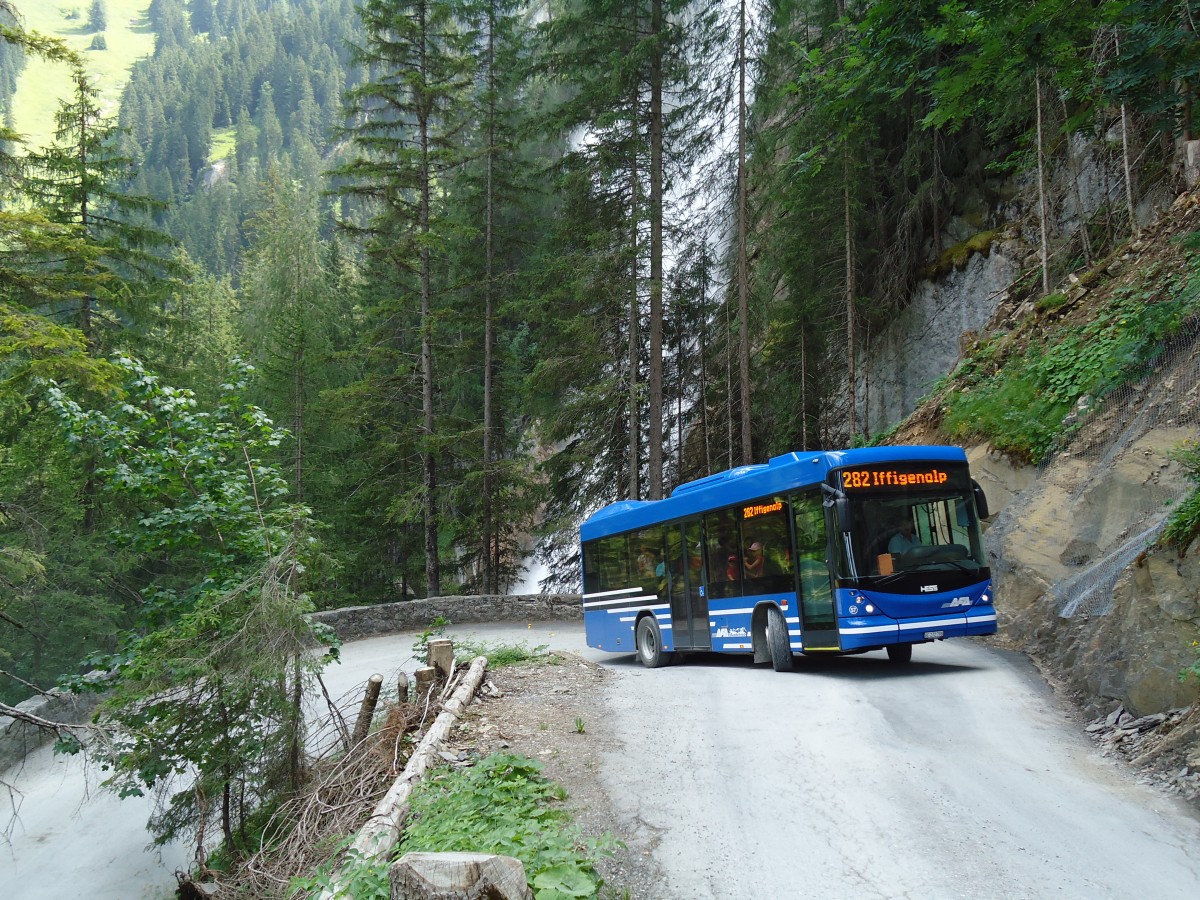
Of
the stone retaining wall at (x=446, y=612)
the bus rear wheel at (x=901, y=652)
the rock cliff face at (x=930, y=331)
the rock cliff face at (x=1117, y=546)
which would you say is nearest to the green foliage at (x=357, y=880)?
the rock cliff face at (x=1117, y=546)

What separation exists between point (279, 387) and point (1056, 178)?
2535 centimetres

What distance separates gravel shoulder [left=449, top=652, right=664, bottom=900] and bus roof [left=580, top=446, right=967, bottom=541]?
3084 millimetres

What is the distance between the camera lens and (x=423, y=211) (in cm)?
2675

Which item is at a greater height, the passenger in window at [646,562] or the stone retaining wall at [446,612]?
the passenger in window at [646,562]

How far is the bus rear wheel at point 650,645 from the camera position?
15.3m

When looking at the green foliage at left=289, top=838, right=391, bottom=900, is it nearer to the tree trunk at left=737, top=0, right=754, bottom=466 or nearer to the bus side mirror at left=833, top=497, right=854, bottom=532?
the bus side mirror at left=833, top=497, right=854, bottom=532

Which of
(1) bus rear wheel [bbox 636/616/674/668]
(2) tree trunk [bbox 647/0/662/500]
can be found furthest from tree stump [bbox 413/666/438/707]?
(2) tree trunk [bbox 647/0/662/500]

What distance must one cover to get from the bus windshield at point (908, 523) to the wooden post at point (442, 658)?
16.2 feet

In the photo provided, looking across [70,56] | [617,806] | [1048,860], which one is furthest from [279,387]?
[1048,860]

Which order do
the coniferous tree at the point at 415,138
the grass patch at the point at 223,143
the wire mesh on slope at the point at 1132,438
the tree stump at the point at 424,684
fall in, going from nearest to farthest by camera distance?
the wire mesh on slope at the point at 1132,438
the tree stump at the point at 424,684
the coniferous tree at the point at 415,138
the grass patch at the point at 223,143

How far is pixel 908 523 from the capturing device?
10.9 m

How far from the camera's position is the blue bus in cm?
1053

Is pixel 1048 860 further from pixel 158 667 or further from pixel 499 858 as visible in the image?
pixel 158 667

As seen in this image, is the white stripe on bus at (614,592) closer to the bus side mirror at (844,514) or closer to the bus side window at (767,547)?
the bus side window at (767,547)
